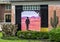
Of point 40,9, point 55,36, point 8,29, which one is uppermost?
point 40,9

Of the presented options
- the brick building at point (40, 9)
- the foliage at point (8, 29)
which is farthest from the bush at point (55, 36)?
the brick building at point (40, 9)

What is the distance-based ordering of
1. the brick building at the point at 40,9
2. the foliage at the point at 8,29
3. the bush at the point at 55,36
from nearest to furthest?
the bush at the point at 55,36, the foliage at the point at 8,29, the brick building at the point at 40,9

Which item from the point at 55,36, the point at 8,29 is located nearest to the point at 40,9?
the point at 8,29

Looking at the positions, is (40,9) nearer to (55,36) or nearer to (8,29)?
(8,29)

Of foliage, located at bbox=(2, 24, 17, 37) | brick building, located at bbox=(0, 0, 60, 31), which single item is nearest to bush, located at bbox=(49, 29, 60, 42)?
foliage, located at bbox=(2, 24, 17, 37)

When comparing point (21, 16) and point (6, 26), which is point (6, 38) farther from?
point (21, 16)

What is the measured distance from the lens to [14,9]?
3784 cm

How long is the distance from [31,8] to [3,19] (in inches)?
962

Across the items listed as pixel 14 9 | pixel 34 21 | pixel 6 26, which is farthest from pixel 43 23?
pixel 6 26

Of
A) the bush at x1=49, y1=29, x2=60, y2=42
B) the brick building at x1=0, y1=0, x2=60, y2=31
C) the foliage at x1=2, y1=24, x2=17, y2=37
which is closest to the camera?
the bush at x1=49, y1=29, x2=60, y2=42

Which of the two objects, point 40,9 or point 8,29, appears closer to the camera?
point 8,29

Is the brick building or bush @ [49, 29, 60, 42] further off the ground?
the brick building

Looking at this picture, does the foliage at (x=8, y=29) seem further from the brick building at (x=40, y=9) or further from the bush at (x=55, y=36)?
the bush at (x=55, y=36)

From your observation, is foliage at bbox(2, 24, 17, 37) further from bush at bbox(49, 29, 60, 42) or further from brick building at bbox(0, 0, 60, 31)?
bush at bbox(49, 29, 60, 42)
